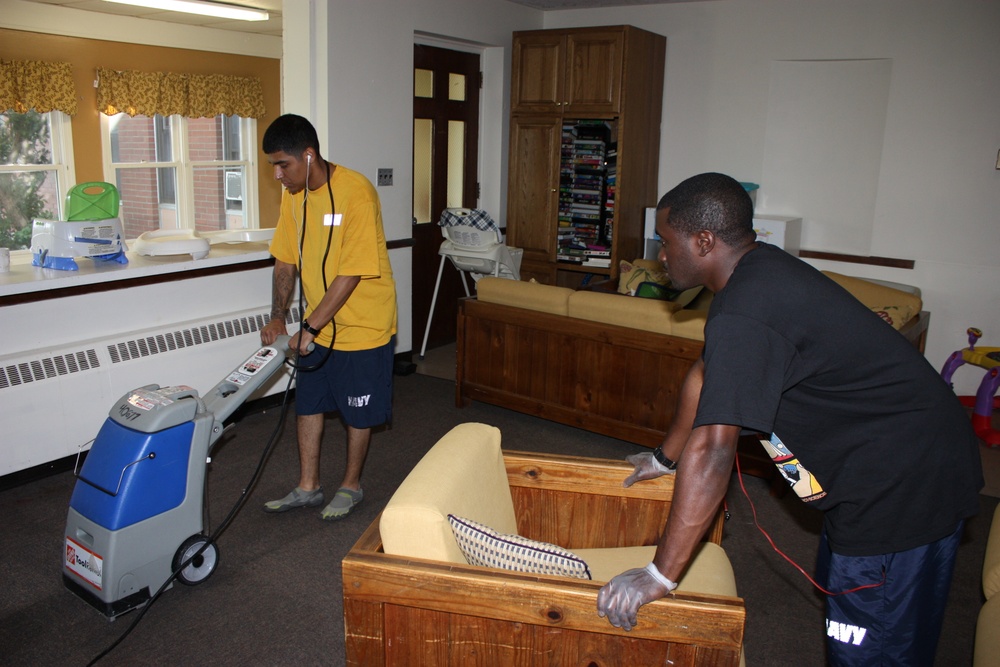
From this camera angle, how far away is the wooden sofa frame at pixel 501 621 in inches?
60.2

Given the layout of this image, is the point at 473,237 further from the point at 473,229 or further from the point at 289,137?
the point at 289,137

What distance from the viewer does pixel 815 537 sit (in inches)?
128

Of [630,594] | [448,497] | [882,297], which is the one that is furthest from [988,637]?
[882,297]

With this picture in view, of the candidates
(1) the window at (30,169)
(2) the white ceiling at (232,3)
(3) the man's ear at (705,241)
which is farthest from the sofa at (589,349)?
(1) the window at (30,169)

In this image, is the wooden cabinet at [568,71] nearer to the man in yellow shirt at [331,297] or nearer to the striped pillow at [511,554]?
the man in yellow shirt at [331,297]

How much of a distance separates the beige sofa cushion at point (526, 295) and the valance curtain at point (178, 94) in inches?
173

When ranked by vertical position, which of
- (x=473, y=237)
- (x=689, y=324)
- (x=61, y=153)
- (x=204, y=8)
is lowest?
(x=689, y=324)

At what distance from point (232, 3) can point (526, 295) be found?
354 centimetres

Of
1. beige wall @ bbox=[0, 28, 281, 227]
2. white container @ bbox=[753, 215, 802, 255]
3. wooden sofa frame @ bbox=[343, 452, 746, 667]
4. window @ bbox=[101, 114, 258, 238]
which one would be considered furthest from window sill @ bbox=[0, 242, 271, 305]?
window @ bbox=[101, 114, 258, 238]

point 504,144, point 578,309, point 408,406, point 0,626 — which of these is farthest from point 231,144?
point 0,626

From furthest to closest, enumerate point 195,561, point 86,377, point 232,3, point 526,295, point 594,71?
point 232,3
point 594,71
point 526,295
point 86,377
point 195,561

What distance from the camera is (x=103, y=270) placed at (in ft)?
11.8

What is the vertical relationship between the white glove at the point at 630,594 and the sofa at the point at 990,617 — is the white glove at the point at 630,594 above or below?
above

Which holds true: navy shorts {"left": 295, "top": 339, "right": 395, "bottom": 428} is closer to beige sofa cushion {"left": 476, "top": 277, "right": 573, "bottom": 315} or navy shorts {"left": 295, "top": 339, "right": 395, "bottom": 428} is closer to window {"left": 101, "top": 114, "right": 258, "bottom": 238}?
beige sofa cushion {"left": 476, "top": 277, "right": 573, "bottom": 315}
